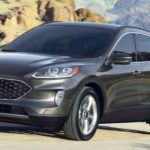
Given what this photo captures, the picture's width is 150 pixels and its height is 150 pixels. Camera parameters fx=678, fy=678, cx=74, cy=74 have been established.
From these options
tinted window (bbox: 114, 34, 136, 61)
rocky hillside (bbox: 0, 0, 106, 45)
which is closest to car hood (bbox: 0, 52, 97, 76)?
tinted window (bbox: 114, 34, 136, 61)

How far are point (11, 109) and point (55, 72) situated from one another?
727mm

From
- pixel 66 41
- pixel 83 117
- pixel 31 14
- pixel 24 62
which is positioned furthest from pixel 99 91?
pixel 31 14

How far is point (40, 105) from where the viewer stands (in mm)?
8516

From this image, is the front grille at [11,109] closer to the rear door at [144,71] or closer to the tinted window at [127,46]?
the tinted window at [127,46]

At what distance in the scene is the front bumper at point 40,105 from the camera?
27.8ft

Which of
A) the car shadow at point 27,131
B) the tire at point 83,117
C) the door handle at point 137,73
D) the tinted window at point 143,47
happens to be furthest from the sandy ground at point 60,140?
the tinted window at point 143,47

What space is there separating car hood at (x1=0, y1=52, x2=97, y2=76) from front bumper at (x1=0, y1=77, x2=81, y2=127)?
8.1 inches

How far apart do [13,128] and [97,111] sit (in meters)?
1.59

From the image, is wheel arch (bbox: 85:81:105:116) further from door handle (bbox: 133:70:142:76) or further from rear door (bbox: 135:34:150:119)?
rear door (bbox: 135:34:150:119)

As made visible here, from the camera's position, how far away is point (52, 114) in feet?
28.2

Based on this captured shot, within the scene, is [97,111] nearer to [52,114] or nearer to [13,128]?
[52,114]

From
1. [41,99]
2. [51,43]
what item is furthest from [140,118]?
[41,99]

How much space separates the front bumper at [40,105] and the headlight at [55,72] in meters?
0.06

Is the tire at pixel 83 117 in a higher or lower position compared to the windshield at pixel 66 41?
lower
